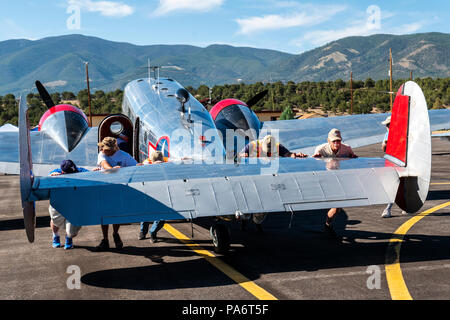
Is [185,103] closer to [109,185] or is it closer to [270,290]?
[109,185]

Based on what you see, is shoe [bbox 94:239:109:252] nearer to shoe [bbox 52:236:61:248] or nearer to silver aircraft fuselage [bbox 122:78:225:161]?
shoe [bbox 52:236:61:248]

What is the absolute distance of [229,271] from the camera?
743cm

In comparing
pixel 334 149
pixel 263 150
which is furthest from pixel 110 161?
pixel 334 149

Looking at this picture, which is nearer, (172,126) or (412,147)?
(412,147)

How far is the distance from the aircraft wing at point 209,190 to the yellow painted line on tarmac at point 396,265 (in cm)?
115

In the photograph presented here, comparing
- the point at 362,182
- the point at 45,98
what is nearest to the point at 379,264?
the point at 362,182

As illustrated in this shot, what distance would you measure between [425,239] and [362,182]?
124 inches

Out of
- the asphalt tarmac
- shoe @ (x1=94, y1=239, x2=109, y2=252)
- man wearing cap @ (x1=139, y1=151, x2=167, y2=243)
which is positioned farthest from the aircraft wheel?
shoe @ (x1=94, y1=239, x2=109, y2=252)

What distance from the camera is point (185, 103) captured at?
1196 centimetres

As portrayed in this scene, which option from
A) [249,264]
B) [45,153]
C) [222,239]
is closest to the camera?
[249,264]

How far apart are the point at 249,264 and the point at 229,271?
0.57 metres

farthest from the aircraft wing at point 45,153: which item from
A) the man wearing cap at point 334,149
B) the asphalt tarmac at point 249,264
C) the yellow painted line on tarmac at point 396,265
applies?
the yellow painted line on tarmac at point 396,265

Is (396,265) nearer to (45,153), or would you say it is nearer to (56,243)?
(56,243)
